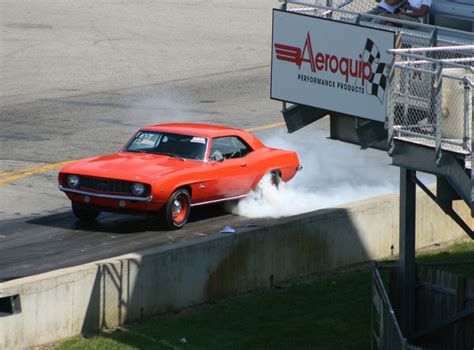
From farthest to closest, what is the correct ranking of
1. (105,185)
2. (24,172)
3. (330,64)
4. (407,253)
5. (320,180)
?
1. (320,180)
2. (24,172)
3. (105,185)
4. (330,64)
5. (407,253)

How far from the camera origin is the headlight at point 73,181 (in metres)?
18.5

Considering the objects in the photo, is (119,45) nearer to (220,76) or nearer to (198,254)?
(220,76)

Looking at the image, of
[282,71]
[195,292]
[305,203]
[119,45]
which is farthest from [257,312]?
[119,45]

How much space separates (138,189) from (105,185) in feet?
1.66

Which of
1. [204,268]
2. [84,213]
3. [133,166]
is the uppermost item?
[133,166]

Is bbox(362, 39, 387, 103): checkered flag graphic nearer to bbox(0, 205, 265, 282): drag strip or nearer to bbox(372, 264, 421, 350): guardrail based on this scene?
bbox(372, 264, 421, 350): guardrail

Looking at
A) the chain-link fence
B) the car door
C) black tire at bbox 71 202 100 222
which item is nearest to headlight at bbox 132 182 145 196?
black tire at bbox 71 202 100 222

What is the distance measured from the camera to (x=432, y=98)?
46.2 ft

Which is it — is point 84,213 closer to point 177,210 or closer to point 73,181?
point 73,181

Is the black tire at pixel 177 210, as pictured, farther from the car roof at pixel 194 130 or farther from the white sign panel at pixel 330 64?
the white sign panel at pixel 330 64

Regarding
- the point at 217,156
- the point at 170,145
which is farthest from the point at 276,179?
the point at 170,145

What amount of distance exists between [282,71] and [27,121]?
1138cm

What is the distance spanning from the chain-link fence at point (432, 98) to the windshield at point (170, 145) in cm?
524

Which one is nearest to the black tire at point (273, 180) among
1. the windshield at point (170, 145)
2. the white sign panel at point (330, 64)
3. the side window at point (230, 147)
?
the side window at point (230, 147)
